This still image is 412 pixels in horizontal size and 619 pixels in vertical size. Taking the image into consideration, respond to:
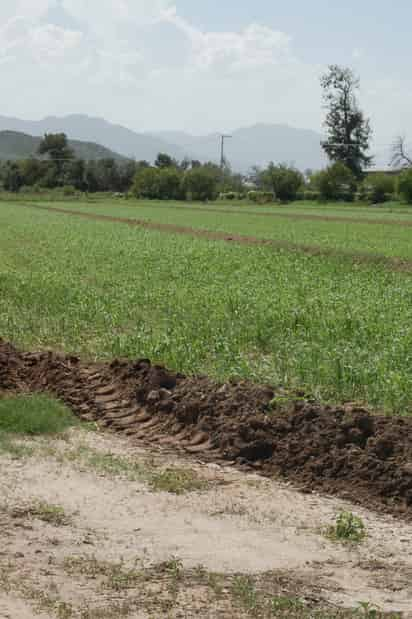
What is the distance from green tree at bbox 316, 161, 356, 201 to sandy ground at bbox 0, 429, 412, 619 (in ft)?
323

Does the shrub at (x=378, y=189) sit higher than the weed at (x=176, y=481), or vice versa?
the shrub at (x=378, y=189)

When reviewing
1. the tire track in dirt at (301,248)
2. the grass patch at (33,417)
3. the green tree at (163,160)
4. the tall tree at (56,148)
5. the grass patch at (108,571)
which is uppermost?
the tall tree at (56,148)

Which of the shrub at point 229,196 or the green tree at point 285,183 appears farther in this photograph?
the shrub at point 229,196

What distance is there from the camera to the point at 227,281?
22.3 metres

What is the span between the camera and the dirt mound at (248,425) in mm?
8117

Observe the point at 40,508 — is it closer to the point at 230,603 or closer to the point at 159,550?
the point at 159,550

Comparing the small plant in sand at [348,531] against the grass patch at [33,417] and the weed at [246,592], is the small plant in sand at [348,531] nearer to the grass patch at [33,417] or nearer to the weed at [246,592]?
the weed at [246,592]

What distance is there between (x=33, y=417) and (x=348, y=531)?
4.20 m

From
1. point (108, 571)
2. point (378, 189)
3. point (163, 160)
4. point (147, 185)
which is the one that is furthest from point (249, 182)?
point (108, 571)

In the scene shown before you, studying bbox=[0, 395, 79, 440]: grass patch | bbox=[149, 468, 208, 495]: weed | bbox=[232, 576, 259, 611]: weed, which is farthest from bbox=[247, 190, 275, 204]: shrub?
bbox=[232, 576, 259, 611]: weed

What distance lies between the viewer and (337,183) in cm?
10531

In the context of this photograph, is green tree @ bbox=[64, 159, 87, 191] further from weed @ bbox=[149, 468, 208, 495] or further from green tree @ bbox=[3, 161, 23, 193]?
weed @ bbox=[149, 468, 208, 495]

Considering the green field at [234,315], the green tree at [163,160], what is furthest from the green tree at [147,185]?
the green field at [234,315]

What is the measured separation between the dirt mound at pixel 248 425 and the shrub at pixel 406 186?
80857mm
